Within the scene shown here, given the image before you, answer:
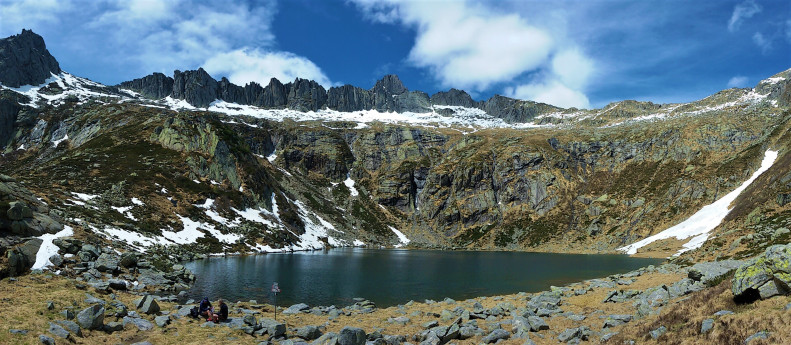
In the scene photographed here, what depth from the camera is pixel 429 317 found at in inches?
1227

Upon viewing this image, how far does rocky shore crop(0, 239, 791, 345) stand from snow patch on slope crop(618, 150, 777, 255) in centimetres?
9192

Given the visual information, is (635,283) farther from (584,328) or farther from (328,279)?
(328,279)

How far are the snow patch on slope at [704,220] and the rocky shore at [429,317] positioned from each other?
91921mm

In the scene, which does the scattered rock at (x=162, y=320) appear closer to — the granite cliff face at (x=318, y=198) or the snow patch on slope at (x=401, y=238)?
the granite cliff face at (x=318, y=198)

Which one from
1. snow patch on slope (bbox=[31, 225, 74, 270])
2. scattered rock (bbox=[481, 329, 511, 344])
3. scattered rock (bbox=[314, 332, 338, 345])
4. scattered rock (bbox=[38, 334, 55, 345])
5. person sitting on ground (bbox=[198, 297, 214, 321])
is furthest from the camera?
snow patch on slope (bbox=[31, 225, 74, 270])

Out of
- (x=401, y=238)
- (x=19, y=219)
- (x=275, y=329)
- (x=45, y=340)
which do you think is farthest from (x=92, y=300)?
(x=401, y=238)

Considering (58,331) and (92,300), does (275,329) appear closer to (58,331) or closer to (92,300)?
(58,331)

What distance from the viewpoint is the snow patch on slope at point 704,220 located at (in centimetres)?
10638

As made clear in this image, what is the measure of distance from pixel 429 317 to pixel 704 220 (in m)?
120

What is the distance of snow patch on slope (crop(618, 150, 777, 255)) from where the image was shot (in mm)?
106375

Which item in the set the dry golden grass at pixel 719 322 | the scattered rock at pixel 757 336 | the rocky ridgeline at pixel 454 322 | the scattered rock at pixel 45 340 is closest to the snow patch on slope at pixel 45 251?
the rocky ridgeline at pixel 454 322

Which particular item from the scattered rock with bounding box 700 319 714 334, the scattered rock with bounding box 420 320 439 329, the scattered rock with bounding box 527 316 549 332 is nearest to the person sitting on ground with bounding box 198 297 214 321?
the scattered rock with bounding box 420 320 439 329

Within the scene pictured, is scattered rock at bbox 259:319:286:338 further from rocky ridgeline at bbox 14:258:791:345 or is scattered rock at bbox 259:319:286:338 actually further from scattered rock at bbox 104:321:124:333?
A: scattered rock at bbox 104:321:124:333

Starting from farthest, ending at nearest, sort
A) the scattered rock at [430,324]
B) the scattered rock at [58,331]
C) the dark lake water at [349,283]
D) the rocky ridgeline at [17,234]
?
the dark lake water at [349,283], the rocky ridgeline at [17,234], the scattered rock at [430,324], the scattered rock at [58,331]
